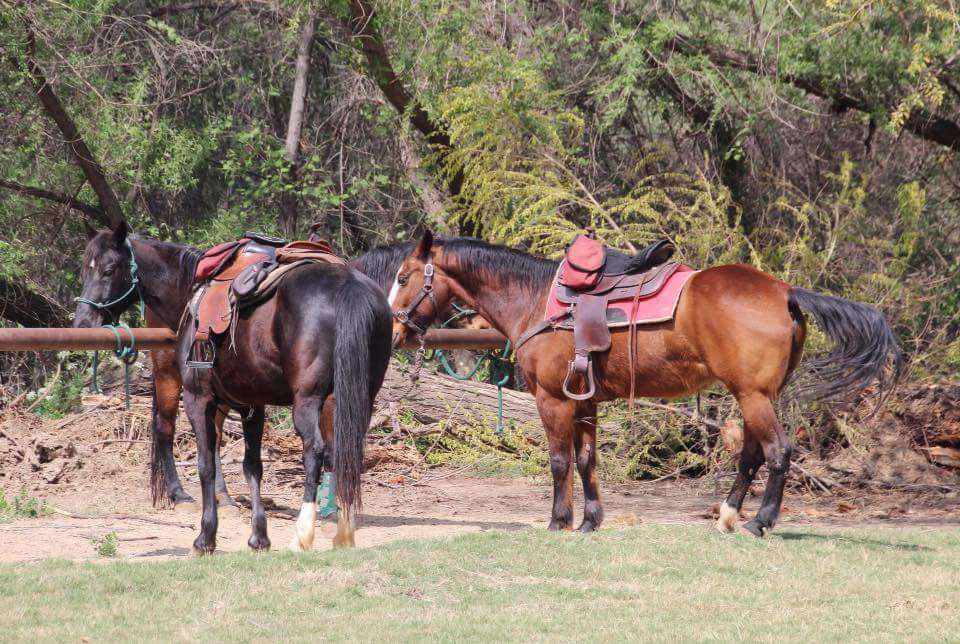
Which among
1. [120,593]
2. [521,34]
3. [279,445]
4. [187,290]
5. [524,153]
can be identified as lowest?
[279,445]

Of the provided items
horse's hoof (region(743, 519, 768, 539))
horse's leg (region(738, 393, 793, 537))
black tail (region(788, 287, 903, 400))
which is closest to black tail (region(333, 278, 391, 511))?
horse's leg (region(738, 393, 793, 537))

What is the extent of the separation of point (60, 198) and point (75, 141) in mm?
1172

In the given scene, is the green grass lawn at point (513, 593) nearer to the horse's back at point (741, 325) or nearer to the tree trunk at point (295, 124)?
the horse's back at point (741, 325)

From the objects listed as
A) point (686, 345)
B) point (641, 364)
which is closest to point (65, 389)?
point (641, 364)

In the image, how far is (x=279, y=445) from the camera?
1111 centimetres

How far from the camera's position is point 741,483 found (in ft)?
20.9

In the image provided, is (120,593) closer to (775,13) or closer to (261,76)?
(775,13)

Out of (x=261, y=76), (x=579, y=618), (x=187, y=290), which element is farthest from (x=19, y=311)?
(x=579, y=618)

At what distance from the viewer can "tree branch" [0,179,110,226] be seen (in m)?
13.2

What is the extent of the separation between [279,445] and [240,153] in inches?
203

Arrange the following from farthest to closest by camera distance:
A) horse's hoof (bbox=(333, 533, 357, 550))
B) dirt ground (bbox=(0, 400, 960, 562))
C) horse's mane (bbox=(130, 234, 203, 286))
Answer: dirt ground (bbox=(0, 400, 960, 562))
horse's mane (bbox=(130, 234, 203, 286))
horse's hoof (bbox=(333, 533, 357, 550))

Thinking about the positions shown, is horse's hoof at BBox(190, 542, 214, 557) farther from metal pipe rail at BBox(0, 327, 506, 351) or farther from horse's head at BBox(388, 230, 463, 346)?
horse's head at BBox(388, 230, 463, 346)

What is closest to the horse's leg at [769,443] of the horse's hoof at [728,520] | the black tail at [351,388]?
the horse's hoof at [728,520]

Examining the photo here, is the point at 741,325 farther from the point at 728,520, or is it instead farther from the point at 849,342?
the point at 728,520
